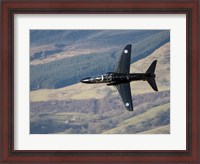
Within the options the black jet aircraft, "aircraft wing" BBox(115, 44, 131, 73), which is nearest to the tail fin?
the black jet aircraft

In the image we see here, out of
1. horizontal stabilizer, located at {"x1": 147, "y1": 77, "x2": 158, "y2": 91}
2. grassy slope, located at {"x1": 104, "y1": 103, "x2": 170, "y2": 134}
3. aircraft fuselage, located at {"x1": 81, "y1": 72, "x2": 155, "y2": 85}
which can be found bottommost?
grassy slope, located at {"x1": 104, "y1": 103, "x2": 170, "y2": 134}

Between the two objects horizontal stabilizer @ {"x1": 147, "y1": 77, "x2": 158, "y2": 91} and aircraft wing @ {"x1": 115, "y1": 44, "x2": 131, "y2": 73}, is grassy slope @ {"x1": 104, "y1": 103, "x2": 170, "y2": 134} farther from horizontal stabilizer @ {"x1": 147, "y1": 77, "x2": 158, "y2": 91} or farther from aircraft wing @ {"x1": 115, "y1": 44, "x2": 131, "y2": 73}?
aircraft wing @ {"x1": 115, "y1": 44, "x2": 131, "y2": 73}

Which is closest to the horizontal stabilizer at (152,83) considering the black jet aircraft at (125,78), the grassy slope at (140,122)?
the black jet aircraft at (125,78)

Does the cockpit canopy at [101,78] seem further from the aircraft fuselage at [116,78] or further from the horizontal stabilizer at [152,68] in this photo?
the horizontal stabilizer at [152,68]

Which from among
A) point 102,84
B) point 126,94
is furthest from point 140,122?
point 102,84
